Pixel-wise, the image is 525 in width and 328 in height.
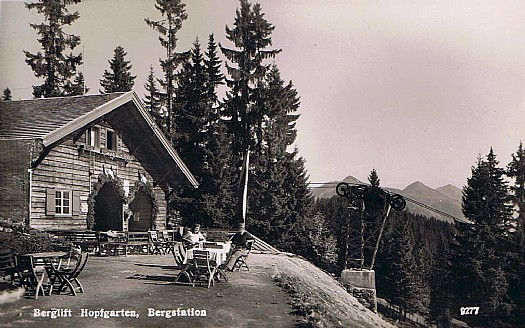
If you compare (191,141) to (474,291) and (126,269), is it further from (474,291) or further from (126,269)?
(474,291)

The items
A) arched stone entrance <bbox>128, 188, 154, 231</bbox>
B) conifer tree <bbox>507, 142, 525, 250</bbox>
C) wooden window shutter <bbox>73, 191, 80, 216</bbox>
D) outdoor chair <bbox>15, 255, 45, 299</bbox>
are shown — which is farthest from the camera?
arched stone entrance <bbox>128, 188, 154, 231</bbox>

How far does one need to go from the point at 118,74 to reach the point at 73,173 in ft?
13.4

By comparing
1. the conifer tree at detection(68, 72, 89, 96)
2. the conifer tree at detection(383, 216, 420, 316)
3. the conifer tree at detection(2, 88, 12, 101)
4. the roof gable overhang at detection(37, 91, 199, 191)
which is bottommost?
the conifer tree at detection(383, 216, 420, 316)

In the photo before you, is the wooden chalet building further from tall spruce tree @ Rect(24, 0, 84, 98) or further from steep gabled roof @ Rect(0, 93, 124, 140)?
Result: tall spruce tree @ Rect(24, 0, 84, 98)

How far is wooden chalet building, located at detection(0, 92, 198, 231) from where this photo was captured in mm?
12703

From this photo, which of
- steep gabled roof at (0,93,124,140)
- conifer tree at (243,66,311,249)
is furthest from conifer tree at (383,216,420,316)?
steep gabled roof at (0,93,124,140)

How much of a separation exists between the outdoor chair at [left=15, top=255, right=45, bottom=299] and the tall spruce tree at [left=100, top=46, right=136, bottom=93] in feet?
17.8

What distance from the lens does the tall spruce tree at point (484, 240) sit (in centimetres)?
1198

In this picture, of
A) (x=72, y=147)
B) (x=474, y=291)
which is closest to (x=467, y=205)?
(x=474, y=291)

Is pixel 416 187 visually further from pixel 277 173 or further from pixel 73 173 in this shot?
pixel 73 173

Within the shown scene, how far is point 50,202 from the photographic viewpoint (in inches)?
538

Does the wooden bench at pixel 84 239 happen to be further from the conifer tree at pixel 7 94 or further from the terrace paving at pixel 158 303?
the conifer tree at pixel 7 94

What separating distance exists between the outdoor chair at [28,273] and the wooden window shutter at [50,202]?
5.48 meters

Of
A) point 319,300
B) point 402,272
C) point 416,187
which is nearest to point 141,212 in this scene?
point 416,187
